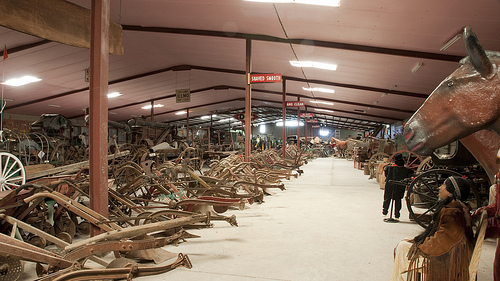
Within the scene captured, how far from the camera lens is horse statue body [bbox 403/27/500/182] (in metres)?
1.54

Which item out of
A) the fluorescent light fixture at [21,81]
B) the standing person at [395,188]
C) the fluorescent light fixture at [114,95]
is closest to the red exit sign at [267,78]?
the standing person at [395,188]

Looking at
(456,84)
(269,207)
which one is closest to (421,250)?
(456,84)

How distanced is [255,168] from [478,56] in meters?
6.00

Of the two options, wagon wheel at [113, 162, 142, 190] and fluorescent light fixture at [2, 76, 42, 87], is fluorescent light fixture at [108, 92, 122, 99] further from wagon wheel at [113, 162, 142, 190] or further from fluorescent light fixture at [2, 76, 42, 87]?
wagon wheel at [113, 162, 142, 190]

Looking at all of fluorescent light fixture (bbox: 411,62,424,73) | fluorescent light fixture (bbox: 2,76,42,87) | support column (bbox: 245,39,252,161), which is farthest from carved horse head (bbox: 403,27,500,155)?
fluorescent light fixture (bbox: 2,76,42,87)

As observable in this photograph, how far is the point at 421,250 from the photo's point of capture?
1783 mm

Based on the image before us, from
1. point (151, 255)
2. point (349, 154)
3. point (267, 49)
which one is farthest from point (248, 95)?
point (349, 154)

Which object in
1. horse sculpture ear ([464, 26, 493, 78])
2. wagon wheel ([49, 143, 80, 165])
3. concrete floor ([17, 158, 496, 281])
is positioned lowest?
concrete floor ([17, 158, 496, 281])

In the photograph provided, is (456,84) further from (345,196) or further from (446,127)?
(345,196)

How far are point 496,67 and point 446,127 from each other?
1.28 feet

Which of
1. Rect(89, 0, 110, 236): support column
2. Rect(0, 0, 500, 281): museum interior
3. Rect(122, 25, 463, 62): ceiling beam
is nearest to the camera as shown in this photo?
Rect(0, 0, 500, 281): museum interior

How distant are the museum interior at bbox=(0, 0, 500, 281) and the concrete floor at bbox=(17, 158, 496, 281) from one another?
3 cm

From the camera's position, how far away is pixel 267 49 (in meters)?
9.06

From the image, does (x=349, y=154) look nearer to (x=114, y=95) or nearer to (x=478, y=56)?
(x=114, y=95)
